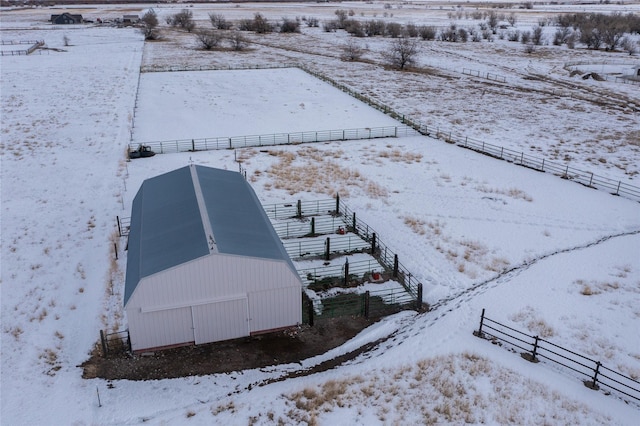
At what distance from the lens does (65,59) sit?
245 ft

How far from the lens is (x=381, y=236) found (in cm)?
2369

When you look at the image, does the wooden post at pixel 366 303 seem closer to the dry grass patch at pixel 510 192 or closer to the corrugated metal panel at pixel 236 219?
the corrugated metal panel at pixel 236 219

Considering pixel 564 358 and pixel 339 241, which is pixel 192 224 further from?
pixel 564 358

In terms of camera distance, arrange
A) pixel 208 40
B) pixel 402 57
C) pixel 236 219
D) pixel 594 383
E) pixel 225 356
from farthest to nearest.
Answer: pixel 208 40, pixel 402 57, pixel 236 219, pixel 225 356, pixel 594 383

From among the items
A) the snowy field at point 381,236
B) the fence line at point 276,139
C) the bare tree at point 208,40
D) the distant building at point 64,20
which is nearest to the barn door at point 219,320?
the snowy field at point 381,236

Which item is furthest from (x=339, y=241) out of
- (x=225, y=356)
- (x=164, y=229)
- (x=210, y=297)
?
(x=225, y=356)

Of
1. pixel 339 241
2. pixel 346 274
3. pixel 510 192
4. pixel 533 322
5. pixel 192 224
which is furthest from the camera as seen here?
pixel 510 192

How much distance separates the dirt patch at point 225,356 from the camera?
14805mm

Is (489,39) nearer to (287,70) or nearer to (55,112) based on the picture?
(287,70)

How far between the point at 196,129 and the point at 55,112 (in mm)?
15243

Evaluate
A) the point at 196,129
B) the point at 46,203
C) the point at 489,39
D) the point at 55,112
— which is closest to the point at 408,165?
the point at 196,129

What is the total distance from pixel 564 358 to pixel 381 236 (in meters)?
10.0

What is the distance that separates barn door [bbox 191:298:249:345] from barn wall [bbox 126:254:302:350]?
31 mm

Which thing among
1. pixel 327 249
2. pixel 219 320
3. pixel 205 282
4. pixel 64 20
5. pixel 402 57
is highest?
pixel 64 20
